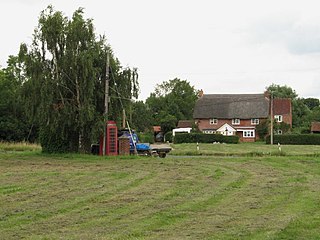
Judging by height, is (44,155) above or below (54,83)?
below

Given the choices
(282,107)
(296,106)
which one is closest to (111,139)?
(282,107)

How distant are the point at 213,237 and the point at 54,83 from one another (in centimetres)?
2660

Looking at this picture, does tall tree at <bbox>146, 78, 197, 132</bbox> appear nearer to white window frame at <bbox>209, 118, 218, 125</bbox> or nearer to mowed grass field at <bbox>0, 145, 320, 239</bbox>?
white window frame at <bbox>209, 118, 218, 125</bbox>

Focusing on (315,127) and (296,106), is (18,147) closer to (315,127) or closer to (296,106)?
(315,127)

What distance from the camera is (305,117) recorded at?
362ft

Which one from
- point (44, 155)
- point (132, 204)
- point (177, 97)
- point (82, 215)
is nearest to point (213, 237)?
point (82, 215)

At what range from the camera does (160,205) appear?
13.0m

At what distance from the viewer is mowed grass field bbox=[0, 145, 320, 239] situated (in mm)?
9836

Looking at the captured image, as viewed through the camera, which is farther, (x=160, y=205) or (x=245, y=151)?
(x=245, y=151)

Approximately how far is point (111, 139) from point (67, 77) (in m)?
4.88

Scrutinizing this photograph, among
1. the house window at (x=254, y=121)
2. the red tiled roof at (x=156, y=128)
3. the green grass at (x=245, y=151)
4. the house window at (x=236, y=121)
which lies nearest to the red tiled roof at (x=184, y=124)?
the red tiled roof at (x=156, y=128)

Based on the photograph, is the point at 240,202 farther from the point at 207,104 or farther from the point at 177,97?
the point at 177,97

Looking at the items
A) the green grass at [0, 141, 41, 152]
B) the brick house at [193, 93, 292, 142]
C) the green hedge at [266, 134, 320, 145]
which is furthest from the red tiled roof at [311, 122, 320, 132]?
the green grass at [0, 141, 41, 152]

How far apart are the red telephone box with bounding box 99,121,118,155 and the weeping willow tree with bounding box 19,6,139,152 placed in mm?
796
